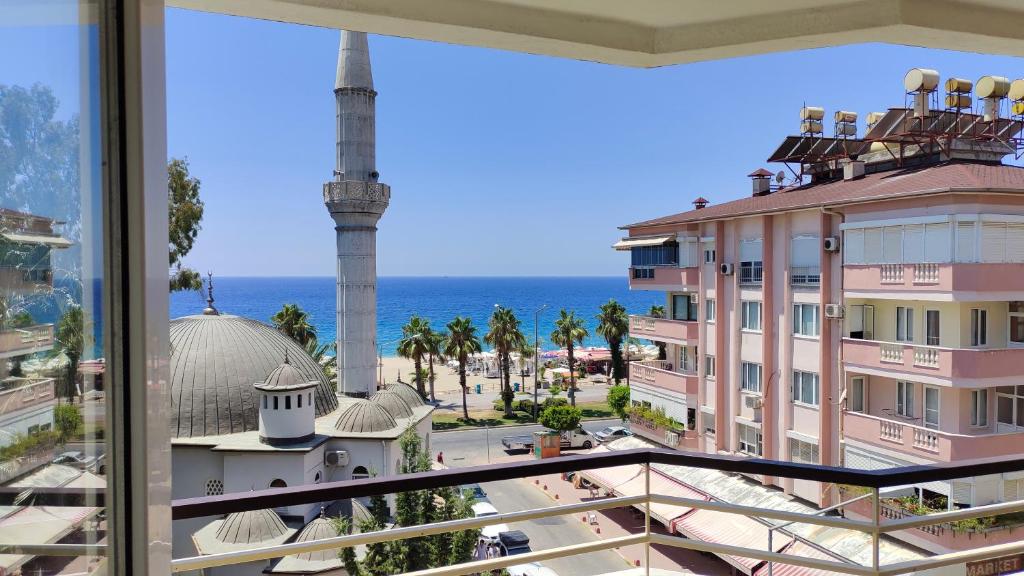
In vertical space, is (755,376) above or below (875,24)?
below

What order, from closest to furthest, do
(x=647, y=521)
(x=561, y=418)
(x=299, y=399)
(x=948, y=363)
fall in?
(x=647, y=521) < (x=948, y=363) < (x=299, y=399) < (x=561, y=418)

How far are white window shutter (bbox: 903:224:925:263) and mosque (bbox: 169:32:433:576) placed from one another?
10325 millimetres

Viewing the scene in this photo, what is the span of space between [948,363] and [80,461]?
11.6m

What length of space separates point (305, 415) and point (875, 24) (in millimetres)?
14507

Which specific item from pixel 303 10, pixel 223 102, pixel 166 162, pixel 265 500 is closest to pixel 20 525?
pixel 166 162

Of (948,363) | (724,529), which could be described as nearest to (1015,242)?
(948,363)

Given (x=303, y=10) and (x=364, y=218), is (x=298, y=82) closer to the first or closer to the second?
(x=364, y=218)

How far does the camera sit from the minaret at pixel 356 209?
17.7 meters

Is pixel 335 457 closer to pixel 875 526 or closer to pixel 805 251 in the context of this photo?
pixel 805 251

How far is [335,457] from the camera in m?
14.9

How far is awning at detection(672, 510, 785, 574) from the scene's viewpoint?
33.4ft

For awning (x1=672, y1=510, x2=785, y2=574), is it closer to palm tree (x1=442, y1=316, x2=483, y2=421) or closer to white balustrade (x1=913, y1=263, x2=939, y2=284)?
white balustrade (x1=913, y1=263, x2=939, y2=284)

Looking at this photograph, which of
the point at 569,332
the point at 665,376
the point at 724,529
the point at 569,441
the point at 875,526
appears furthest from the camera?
the point at 569,332

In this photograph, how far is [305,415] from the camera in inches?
577
